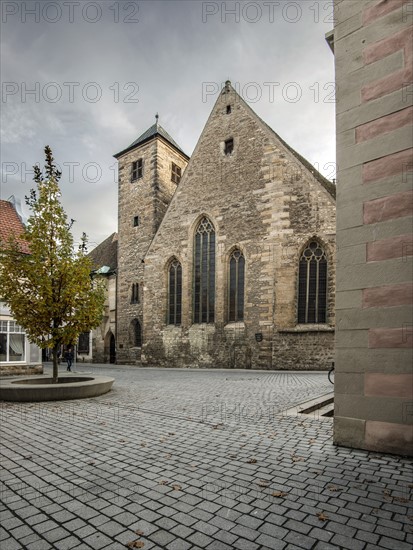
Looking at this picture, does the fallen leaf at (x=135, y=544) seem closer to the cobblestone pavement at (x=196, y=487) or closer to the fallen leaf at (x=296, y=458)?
the cobblestone pavement at (x=196, y=487)

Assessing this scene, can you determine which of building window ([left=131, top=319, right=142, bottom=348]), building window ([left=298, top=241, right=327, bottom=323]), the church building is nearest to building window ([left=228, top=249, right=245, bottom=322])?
the church building

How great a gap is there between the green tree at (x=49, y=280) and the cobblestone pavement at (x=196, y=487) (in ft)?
12.1

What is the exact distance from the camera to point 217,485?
3.54m

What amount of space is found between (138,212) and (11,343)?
533 inches

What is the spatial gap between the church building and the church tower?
11 cm

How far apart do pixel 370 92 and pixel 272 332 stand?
44.9 feet

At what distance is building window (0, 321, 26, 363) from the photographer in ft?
50.1

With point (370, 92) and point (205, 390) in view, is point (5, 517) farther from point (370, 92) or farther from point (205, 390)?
point (205, 390)

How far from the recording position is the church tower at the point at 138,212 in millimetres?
25094

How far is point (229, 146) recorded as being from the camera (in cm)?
2077

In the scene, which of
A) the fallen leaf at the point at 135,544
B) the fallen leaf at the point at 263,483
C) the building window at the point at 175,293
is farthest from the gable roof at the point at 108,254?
the fallen leaf at the point at 135,544

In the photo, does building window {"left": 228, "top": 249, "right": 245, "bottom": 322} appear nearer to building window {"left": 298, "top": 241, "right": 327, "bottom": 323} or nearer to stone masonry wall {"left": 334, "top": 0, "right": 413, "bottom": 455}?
building window {"left": 298, "top": 241, "right": 327, "bottom": 323}

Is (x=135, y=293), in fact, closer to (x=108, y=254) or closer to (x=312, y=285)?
(x=108, y=254)

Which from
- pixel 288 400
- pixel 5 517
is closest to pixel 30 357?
pixel 288 400
